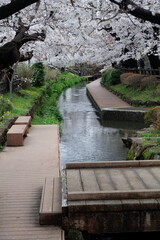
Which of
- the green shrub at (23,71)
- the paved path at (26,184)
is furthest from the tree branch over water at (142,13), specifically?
the green shrub at (23,71)

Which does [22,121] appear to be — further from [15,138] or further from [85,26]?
[85,26]

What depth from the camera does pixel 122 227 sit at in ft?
18.0

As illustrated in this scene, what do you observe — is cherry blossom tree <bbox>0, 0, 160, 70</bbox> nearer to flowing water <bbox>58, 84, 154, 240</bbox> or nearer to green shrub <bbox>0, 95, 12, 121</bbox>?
green shrub <bbox>0, 95, 12, 121</bbox>

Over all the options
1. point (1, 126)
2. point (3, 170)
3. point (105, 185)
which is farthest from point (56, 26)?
point (105, 185)

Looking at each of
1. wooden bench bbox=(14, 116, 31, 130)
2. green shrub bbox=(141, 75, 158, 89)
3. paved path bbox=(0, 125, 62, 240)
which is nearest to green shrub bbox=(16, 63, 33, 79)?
green shrub bbox=(141, 75, 158, 89)

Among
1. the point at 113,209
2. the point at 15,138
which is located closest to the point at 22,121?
the point at 15,138

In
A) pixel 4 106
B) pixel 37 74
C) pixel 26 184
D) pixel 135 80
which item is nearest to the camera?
pixel 26 184

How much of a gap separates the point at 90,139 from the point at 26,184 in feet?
24.5

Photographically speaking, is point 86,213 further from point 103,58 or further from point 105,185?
point 103,58

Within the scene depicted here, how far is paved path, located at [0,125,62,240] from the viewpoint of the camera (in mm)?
5215

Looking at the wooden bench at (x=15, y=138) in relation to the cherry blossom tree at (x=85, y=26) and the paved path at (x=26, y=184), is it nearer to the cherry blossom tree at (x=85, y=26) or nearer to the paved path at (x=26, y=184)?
the paved path at (x=26, y=184)

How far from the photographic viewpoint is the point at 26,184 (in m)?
7.16

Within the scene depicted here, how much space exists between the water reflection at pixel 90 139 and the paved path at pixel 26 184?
3.34 ft

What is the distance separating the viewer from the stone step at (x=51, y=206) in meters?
5.39
